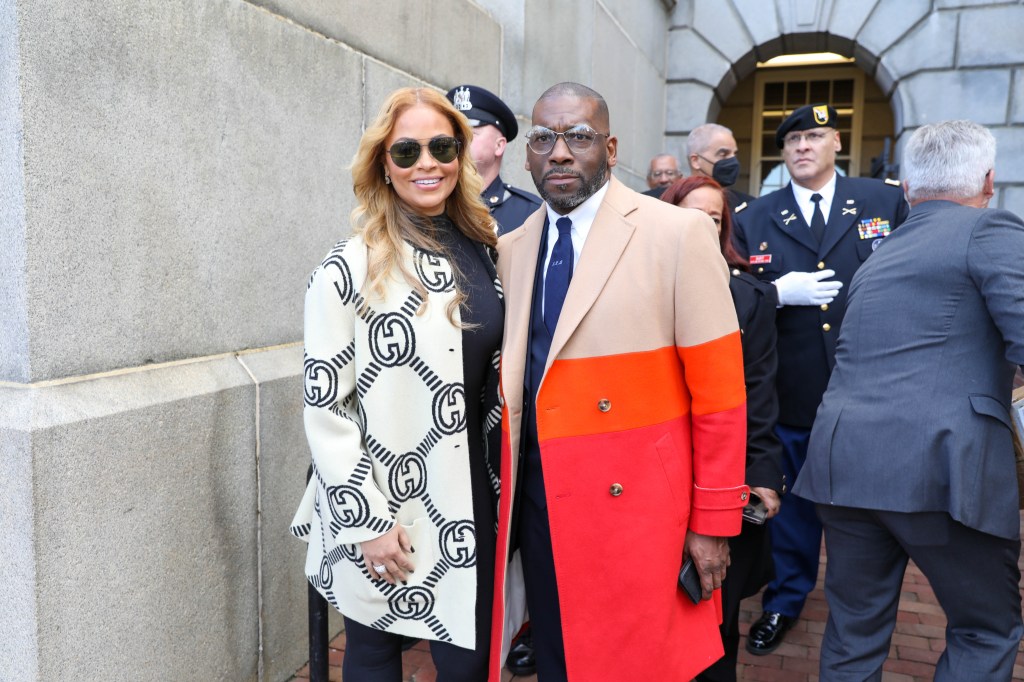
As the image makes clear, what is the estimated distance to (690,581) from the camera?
2.23 metres

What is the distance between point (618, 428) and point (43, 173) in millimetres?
1621

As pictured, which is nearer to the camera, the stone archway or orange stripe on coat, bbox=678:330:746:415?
orange stripe on coat, bbox=678:330:746:415

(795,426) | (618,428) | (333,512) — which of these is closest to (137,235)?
(333,512)

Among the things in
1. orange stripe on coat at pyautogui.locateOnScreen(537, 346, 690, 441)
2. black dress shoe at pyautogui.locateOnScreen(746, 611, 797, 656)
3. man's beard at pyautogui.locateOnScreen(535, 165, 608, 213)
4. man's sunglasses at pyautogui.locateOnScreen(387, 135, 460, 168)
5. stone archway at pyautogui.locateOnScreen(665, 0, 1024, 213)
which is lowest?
black dress shoe at pyautogui.locateOnScreen(746, 611, 797, 656)

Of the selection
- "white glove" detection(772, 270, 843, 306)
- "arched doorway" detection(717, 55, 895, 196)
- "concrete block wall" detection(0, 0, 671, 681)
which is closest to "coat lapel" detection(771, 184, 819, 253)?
"white glove" detection(772, 270, 843, 306)

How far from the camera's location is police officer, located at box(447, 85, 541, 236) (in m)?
3.67

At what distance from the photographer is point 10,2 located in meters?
2.14

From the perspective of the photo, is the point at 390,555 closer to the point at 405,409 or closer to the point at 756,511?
the point at 405,409

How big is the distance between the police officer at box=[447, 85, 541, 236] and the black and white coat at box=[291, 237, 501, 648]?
149cm

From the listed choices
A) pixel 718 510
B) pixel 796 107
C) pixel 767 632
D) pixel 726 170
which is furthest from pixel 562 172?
pixel 796 107

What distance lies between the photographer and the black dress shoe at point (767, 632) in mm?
3510

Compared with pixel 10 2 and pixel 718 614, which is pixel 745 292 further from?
pixel 10 2

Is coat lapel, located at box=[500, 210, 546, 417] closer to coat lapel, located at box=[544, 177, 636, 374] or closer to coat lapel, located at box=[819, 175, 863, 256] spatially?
coat lapel, located at box=[544, 177, 636, 374]

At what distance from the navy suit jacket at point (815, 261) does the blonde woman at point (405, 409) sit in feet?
5.70
